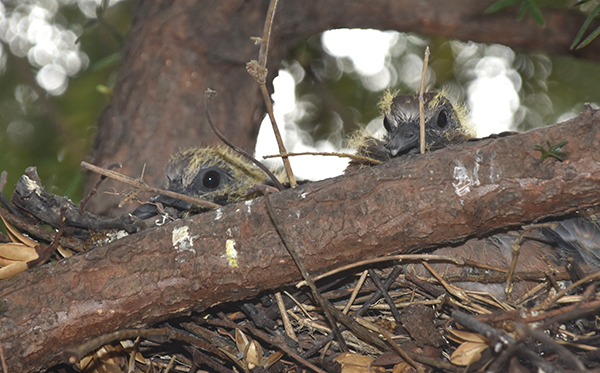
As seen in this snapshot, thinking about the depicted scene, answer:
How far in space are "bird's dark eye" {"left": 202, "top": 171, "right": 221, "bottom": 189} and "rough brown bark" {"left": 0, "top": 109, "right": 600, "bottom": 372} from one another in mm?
1151

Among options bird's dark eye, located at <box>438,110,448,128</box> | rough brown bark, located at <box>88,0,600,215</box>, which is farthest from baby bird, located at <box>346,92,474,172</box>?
rough brown bark, located at <box>88,0,600,215</box>

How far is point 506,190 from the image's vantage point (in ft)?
5.03

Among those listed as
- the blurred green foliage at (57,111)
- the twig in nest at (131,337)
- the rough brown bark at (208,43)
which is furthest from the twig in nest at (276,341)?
the blurred green foliage at (57,111)

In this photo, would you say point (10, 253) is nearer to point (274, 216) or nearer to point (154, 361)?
point (154, 361)

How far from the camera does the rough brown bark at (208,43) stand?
289 centimetres

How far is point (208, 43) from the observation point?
2.96 m

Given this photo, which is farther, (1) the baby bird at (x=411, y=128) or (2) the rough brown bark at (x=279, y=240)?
(1) the baby bird at (x=411, y=128)

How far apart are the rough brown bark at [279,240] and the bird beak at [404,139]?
64cm

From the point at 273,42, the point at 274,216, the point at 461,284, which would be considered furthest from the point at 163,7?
the point at 461,284

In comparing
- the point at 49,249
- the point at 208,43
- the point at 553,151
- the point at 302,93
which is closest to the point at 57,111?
the point at 208,43

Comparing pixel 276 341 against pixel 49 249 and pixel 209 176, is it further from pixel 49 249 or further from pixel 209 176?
pixel 209 176

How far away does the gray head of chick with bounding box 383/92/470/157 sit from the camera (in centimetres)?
233

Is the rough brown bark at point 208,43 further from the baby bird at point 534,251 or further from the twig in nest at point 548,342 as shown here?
the twig in nest at point 548,342

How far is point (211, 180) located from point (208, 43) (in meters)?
0.73
